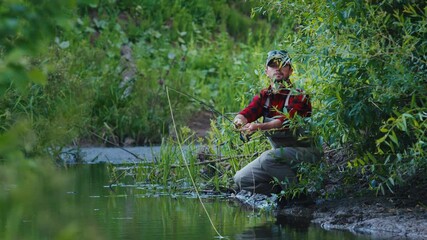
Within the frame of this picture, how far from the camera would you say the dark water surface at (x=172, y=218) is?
22.1 feet

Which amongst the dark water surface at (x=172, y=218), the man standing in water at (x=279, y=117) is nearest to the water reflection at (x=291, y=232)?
the dark water surface at (x=172, y=218)

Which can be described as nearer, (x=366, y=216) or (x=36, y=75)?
(x=36, y=75)

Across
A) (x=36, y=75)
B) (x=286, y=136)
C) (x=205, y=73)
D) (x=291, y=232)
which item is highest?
(x=205, y=73)

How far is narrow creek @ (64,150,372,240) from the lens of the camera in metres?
6.73

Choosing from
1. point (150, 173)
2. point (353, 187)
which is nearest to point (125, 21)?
point (150, 173)

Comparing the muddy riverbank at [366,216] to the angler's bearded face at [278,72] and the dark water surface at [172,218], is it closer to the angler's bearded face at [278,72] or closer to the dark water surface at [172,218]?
the dark water surface at [172,218]

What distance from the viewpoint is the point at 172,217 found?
764 centimetres

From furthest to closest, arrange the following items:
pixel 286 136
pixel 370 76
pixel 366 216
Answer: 1. pixel 286 136
2. pixel 366 216
3. pixel 370 76

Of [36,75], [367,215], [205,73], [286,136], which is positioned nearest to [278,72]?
[286,136]

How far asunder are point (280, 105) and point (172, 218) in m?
1.12

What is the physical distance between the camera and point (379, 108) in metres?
6.76

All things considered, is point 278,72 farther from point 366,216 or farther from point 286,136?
point 366,216

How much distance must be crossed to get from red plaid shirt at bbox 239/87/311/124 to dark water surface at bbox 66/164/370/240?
732 mm

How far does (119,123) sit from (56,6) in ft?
37.7
